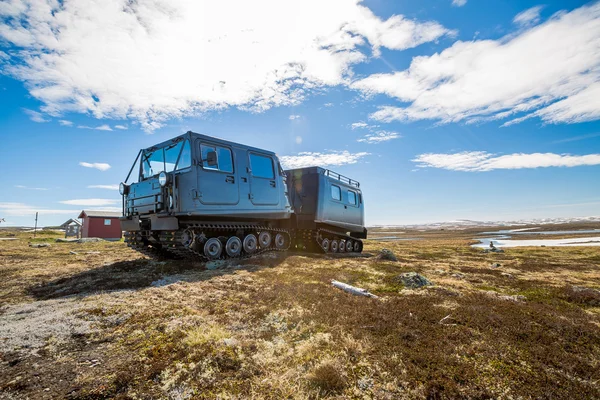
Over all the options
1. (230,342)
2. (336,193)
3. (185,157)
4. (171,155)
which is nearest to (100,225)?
(171,155)

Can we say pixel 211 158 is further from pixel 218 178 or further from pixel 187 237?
pixel 187 237

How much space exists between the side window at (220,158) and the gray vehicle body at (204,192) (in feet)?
0.13

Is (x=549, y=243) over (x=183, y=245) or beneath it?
beneath

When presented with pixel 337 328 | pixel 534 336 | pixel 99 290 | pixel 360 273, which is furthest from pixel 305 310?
pixel 99 290

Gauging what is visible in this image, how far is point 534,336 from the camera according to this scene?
390 centimetres

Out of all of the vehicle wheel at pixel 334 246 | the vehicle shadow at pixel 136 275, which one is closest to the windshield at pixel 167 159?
the vehicle shadow at pixel 136 275

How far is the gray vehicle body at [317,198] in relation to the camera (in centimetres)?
1544

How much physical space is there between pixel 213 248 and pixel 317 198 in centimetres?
672

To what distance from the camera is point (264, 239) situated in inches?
507

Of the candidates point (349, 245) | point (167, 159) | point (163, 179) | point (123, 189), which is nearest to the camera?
point (163, 179)

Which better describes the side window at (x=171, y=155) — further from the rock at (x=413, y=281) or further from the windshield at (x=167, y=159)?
the rock at (x=413, y=281)

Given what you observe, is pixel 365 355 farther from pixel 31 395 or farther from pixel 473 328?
pixel 31 395

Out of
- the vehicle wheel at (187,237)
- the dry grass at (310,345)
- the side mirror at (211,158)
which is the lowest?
the dry grass at (310,345)

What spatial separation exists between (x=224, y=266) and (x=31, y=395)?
6759mm
